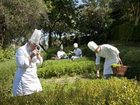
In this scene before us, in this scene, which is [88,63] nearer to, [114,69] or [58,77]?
[58,77]

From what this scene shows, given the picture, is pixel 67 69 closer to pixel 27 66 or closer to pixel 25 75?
pixel 25 75

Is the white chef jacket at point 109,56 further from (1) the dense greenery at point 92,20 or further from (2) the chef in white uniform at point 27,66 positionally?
(1) the dense greenery at point 92,20

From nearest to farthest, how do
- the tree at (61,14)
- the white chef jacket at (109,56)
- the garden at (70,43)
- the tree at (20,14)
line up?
the garden at (70,43)
the white chef jacket at (109,56)
the tree at (20,14)
the tree at (61,14)

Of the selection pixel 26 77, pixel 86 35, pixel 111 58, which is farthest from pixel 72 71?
pixel 86 35

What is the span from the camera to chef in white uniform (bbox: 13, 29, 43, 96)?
986cm

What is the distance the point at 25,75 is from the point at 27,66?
0.26 metres

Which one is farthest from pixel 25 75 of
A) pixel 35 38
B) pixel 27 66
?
pixel 35 38

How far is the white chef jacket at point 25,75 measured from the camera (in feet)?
32.4

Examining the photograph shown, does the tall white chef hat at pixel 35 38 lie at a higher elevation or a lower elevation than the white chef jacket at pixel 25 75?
higher

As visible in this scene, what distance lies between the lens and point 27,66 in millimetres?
9914

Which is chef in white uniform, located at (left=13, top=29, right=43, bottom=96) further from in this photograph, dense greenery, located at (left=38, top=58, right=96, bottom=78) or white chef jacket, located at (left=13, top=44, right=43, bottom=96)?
dense greenery, located at (left=38, top=58, right=96, bottom=78)

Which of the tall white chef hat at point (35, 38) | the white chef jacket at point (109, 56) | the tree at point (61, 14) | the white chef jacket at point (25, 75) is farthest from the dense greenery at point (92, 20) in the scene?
the tall white chef hat at point (35, 38)

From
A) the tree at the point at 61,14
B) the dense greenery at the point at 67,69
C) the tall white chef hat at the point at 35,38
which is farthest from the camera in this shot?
the tree at the point at 61,14

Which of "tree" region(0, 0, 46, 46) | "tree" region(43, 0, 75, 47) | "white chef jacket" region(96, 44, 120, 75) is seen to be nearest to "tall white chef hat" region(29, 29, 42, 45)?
"white chef jacket" region(96, 44, 120, 75)
